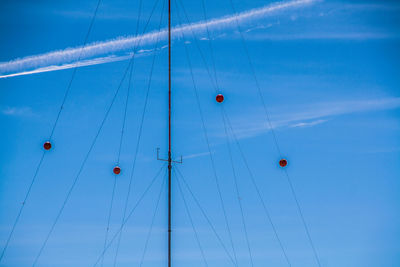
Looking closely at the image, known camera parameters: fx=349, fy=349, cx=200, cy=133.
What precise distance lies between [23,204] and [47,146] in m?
2.39

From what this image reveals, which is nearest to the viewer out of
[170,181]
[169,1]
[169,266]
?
[169,266]

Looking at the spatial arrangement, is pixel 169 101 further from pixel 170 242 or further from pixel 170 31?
pixel 170 242

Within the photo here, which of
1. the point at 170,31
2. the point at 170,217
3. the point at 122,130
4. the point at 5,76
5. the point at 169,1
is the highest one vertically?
the point at 169,1

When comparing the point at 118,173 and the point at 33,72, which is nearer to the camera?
the point at 118,173

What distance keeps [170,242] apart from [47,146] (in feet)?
15.6

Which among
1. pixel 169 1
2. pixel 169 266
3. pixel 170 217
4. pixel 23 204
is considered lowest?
pixel 169 266

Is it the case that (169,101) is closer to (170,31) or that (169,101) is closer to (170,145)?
(170,145)

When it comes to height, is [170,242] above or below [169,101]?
below

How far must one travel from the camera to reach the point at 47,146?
10719mm

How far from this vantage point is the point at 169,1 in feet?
38.9

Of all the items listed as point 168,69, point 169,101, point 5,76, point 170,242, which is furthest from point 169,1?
point 170,242

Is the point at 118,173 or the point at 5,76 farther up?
the point at 5,76

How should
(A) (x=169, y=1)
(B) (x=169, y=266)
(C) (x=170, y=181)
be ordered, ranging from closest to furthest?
(B) (x=169, y=266), (C) (x=170, y=181), (A) (x=169, y=1)

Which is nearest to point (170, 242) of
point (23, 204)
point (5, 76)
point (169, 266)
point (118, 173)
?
point (169, 266)
